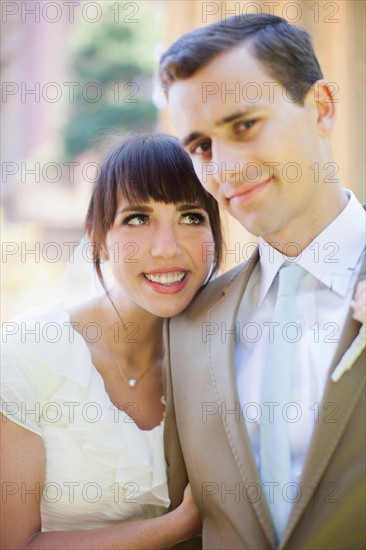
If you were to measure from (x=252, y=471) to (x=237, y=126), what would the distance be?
0.66m

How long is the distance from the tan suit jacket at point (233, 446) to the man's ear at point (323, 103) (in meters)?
0.33

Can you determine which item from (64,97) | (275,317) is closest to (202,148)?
(275,317)

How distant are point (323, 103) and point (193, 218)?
17.7 inches

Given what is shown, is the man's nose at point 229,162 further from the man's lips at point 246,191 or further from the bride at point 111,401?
the bride at point 111,401

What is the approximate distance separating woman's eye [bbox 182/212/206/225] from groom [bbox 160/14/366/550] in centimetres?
27

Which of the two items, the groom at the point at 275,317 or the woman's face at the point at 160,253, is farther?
the woman's face at the point at 160,253

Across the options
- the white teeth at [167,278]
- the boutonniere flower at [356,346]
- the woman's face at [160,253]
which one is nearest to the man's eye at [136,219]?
the woman's face at [160,253]

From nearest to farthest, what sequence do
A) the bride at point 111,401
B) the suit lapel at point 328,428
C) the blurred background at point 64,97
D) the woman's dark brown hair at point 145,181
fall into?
the suit lapel at point 328,428
the bride at point 111,401
the woman's dark brown hair at point 145,181
the blurred background at point 64,97

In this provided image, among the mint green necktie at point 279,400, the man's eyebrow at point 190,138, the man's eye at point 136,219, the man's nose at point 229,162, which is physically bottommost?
the mint green necktie at point 279,400

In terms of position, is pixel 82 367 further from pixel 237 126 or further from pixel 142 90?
pixel 142 90

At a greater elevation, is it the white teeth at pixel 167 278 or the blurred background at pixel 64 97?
the white teeth at pixel 167 278

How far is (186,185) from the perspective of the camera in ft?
5.39

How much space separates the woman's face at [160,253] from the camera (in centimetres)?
159

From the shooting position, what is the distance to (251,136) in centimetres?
130
